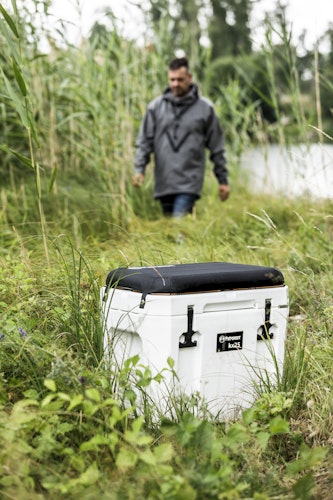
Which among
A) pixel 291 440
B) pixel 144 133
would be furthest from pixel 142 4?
pixel 291 440

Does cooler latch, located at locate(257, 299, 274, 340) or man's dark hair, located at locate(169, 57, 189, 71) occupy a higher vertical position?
man's dark hair, located at locate(169, 57, 189, 71)

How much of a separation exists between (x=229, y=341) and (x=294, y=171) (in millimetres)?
2994

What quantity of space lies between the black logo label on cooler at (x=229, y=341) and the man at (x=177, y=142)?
329 cm

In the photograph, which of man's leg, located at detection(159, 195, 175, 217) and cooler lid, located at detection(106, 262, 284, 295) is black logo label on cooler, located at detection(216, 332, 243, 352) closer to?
cooler lid, located at detection(106, 262, 284, 295)

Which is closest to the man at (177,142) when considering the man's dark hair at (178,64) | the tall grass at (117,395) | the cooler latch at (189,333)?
the man's dark hair at (178,64)

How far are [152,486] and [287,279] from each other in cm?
212

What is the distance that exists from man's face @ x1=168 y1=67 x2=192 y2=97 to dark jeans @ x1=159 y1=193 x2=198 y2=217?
0.79 metres

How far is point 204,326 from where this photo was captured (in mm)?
2582

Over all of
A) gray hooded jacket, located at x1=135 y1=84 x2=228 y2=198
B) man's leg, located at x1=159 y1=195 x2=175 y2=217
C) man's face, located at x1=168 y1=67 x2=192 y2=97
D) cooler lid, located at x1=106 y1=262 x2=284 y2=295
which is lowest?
man's leg, located at x1=159 y1=195 x2=175 y2=217

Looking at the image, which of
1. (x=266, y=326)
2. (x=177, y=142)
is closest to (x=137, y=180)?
(x=177, y=142)

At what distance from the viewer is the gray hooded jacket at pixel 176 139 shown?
19.7ft

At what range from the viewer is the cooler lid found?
8.25ft

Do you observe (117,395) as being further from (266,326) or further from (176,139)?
(176,139)

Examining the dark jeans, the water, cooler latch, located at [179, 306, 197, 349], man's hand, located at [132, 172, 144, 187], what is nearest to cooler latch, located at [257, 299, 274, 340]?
cooler latch, located at [179, 306, 197, 349]
